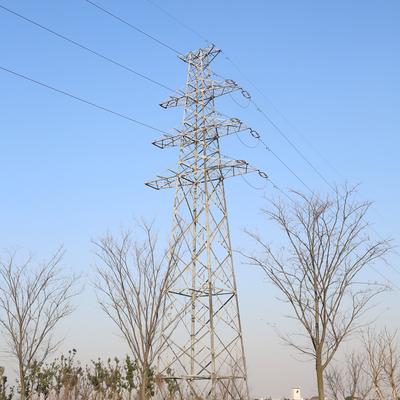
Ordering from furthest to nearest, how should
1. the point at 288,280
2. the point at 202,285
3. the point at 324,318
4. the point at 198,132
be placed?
the point at 198,132, the point at 202,285, the point at 288,280, the point at 324,318

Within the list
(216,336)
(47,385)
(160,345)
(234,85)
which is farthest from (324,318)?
(47,385)

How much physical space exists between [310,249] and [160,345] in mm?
5364

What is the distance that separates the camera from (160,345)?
555 inches

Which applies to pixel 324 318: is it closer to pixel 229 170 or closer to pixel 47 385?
pixel 229 170

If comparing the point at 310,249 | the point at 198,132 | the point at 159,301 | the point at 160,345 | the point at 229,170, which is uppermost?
the point at 198,132

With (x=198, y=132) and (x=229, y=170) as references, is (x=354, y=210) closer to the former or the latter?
(x=229, y=170)

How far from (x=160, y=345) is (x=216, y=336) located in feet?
5.72

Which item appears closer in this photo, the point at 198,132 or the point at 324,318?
the point at 324,318

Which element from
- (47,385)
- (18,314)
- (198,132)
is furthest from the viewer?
(47,385)

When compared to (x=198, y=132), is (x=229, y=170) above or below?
below

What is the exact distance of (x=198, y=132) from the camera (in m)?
16.9

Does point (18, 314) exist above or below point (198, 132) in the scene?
below

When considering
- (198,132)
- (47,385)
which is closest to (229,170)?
(198,132)

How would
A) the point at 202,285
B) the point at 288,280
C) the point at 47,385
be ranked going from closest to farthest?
the point at 288,280
the point at 202,285
the point at 47,385
